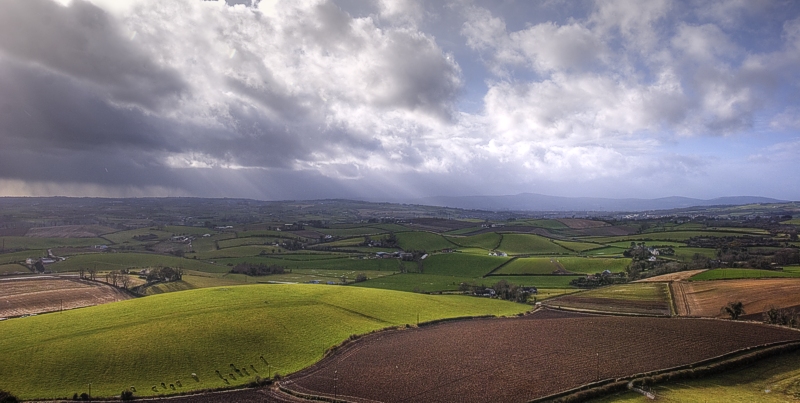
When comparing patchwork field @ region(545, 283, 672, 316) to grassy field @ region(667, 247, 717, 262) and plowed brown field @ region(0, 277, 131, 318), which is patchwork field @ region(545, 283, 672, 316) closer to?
grassy field @ region(667, 247, 717, 262)

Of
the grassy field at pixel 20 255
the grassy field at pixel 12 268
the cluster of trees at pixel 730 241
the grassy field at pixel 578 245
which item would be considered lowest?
the grassy field at pixel 12 268

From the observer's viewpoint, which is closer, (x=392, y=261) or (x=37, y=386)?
(x=37, y=386)

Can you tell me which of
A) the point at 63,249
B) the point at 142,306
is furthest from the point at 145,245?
the point at 142,306

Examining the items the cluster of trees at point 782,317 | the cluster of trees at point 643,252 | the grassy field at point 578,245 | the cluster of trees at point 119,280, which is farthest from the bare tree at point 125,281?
the grassy field at point 578,245

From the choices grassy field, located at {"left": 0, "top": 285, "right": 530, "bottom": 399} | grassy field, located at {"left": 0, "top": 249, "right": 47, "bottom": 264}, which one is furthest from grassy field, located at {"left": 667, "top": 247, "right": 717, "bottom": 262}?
grassy field, located at {"left": 0, "top": 249, "right": 47, "bottom": 264}

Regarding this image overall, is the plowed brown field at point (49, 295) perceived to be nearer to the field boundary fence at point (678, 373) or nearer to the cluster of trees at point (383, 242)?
the field boundary fence at point (678, 373)

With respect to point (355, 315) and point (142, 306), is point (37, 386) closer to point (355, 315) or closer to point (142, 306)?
point (142, 306)
